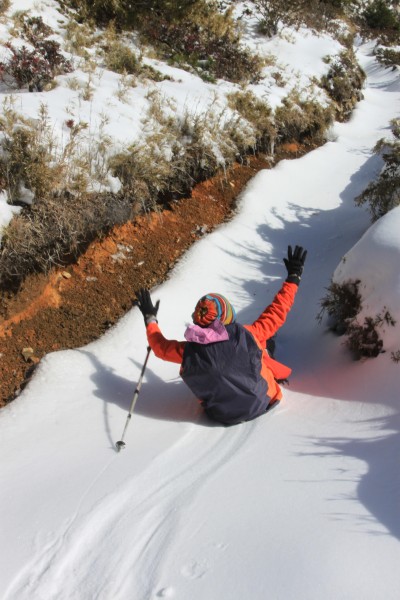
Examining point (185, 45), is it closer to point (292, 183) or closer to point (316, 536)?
point (292, 183)

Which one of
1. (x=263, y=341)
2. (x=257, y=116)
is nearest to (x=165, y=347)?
(x=263, y=341)

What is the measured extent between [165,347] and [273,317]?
2.90 ft

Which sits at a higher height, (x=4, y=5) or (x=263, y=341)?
(x=4, y=5)

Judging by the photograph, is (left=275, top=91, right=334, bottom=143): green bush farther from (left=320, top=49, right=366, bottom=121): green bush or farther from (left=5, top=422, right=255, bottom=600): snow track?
(left=5, top=422, right=255, bottom=600): snow track

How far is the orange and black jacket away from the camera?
4.00 metres

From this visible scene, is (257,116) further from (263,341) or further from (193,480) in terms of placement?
(193,480)

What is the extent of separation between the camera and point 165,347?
4.06 meters

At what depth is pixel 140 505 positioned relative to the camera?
3.10m

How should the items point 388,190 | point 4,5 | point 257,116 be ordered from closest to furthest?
point 388,190
point 4,5
point 257,116

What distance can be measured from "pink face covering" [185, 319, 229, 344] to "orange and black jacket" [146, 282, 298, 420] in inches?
8.6

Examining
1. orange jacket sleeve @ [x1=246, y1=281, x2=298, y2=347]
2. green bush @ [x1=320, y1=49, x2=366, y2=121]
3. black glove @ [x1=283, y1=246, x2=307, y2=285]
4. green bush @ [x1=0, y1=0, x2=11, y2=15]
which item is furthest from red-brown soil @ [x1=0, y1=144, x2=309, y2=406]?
green bush @ [x1=320, y1=49, x2=366, y2=121]

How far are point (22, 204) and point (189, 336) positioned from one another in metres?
2.47

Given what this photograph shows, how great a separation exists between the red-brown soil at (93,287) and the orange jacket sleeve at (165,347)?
44.0 inches

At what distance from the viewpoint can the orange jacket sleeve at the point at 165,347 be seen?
4004mm
